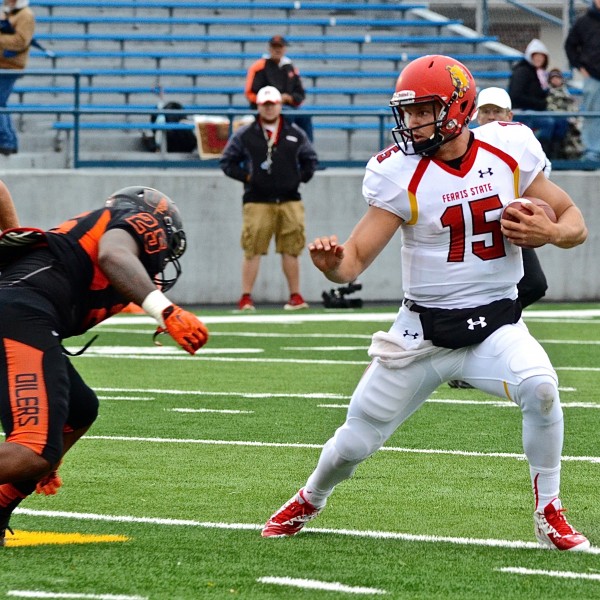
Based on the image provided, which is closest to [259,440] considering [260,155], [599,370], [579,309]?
[599,370]

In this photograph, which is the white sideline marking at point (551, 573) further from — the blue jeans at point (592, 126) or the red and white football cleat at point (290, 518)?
the blue jeans at point (592, 126)

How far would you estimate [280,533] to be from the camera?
538cm

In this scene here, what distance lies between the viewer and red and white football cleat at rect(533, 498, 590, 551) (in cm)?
506

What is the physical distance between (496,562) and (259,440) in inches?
110

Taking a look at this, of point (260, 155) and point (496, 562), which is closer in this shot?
point (496, 562)

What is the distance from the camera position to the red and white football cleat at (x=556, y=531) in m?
5.06

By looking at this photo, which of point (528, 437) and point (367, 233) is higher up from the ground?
point (367, 233)

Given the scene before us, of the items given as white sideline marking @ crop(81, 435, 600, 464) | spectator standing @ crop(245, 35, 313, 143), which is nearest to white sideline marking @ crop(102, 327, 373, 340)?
spectator standing @ crop(245, 35, 313, 143)

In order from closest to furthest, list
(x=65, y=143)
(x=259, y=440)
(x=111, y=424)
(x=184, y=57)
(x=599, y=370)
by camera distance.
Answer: (x=259, y=440) → (x=111, y=424) → (x=599, y=370) → (x=65, y=143) → (x=184, y=57)

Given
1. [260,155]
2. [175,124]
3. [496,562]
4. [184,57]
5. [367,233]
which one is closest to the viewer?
[496,562]

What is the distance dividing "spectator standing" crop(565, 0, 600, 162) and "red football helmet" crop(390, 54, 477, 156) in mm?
11528

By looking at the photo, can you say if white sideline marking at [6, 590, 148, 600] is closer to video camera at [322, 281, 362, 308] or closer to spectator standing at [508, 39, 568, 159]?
video camera at [322, 281, 362, 308]

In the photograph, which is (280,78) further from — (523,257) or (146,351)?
(523,257)

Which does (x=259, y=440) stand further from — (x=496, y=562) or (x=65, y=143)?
(x=65, y=143)
